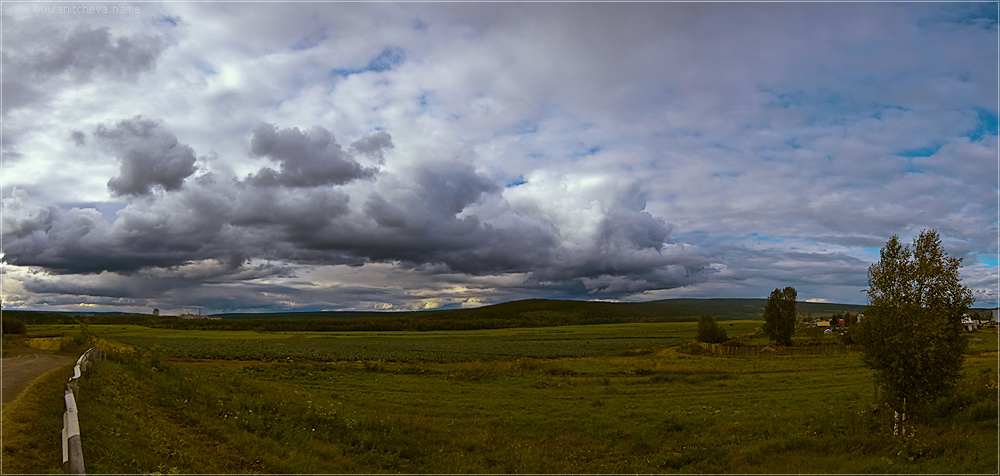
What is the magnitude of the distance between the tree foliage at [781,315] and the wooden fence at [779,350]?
5497 mm

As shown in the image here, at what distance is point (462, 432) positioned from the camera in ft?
71.5

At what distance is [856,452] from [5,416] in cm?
2461

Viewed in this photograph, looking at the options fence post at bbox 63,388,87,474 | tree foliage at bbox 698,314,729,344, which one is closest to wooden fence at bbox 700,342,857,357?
tree foliage at bbox 698,314,729,344

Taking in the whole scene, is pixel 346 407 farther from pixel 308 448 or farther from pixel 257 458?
pixel 257 458

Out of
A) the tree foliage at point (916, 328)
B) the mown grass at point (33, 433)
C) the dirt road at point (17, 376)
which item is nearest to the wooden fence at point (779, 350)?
the tree foliage at point (916, 328)

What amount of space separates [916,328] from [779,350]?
6743 cm

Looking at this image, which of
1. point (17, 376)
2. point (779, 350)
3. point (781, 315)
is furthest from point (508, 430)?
point (781, 315)

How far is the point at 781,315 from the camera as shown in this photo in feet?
291

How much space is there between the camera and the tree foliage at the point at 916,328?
716 inches

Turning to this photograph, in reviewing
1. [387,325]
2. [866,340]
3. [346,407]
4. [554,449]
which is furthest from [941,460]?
[387,325]

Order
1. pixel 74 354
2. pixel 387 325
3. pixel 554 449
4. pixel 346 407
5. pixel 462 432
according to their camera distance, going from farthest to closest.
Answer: pixel 387 325, pixel 74 354, pixel 346 407, pixel 462 432, pixel 554 449

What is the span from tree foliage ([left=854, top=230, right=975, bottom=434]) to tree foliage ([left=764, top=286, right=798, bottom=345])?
76827 millimetres

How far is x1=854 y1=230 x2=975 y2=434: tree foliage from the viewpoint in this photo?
59.7ft

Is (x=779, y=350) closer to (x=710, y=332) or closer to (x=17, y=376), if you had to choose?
(x=710, y=332)
